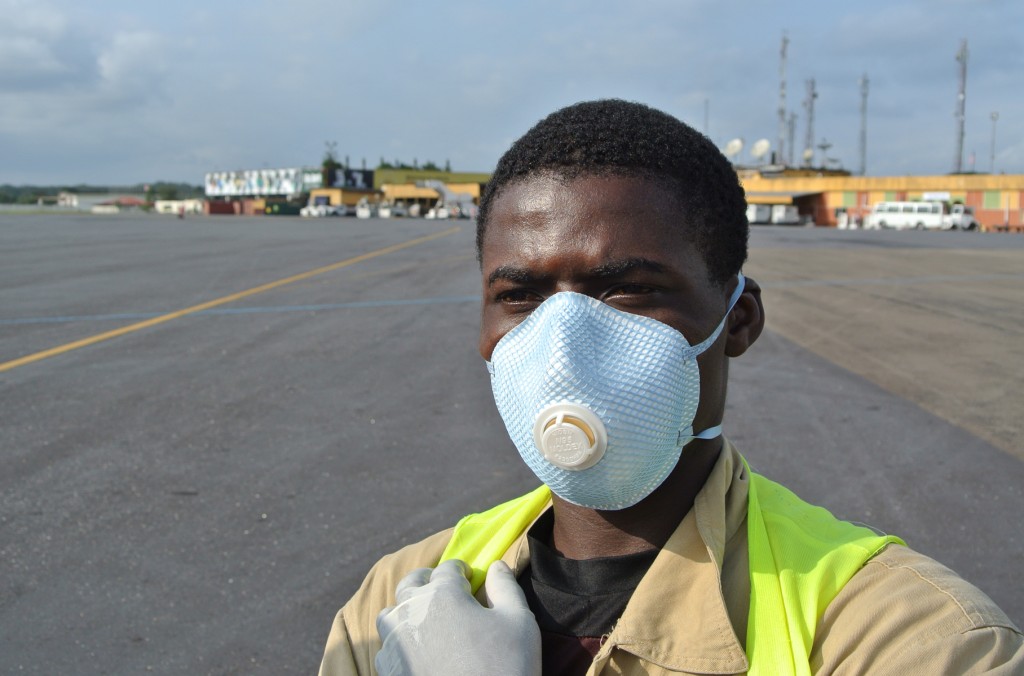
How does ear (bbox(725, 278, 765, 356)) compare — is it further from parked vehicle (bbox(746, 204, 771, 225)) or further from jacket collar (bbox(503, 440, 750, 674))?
parked vehicle (bbox(746, 204, 771, 225))

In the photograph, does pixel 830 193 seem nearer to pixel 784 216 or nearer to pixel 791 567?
pixel 784 216

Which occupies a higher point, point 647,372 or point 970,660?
point 647,372

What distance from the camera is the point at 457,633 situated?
160 centimetres

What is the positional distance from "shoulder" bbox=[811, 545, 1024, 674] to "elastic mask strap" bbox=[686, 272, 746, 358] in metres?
0.54

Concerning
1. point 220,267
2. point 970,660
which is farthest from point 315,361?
point 220,267

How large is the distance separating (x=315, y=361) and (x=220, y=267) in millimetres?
9521

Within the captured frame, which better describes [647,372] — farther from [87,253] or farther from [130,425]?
[87,253]

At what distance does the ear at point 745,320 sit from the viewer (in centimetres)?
197

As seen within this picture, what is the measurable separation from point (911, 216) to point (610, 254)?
55480 millimetres

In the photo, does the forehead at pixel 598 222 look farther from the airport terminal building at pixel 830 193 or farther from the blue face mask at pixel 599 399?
the airport terminal building at pixel 830 193

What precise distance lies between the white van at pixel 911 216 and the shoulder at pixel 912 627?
54.3 meters

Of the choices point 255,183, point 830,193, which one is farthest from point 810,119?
point 255,183

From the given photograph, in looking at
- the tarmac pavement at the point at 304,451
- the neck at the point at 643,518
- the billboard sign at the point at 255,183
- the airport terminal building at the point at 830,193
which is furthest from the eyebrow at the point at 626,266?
the billboard sign at the point at 255,183

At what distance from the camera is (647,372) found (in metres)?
1.73
